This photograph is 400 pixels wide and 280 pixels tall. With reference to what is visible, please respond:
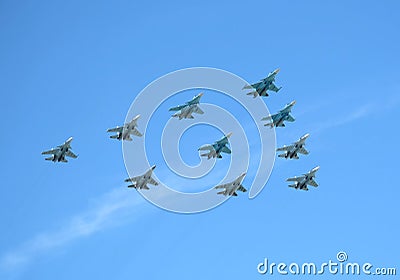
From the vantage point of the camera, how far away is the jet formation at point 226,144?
491 feet

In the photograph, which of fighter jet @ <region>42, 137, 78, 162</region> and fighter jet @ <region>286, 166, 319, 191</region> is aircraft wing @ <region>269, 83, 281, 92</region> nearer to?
fighter jet @ <region>286, 166, 319, 191</region>

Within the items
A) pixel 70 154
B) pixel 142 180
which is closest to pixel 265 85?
pixel 142 180

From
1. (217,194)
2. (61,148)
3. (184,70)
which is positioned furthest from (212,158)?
(61,148)

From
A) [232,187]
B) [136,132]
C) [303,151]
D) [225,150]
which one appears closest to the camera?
[232,187]

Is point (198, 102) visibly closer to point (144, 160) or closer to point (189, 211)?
point (144, 160)

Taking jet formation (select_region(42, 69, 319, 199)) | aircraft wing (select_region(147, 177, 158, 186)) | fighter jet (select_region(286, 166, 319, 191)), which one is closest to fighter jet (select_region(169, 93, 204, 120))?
jet formation (select_region(42, 69, 319, 199))

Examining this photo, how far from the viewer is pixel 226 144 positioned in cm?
15588

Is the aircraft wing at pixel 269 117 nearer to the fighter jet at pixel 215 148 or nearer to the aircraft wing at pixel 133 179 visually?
the fighter jet at pixel 215 148

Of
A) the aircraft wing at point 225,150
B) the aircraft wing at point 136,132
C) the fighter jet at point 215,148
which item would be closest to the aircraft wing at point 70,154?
the aircraft wing at point 136,132

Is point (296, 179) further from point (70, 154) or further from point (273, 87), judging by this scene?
point (70, 154)

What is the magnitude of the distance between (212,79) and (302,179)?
112 ft

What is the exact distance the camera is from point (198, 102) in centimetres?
15800

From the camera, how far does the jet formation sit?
14962 cm

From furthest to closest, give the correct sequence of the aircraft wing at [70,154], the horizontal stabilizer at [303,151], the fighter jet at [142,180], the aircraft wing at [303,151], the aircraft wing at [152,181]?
the aircraft wing at [70,154] < the horizontal stabilizer at [303,151] < the aircraft wing at [303,151] < the aircraft wing at [152,181] < the fighter jet at [142,180]
